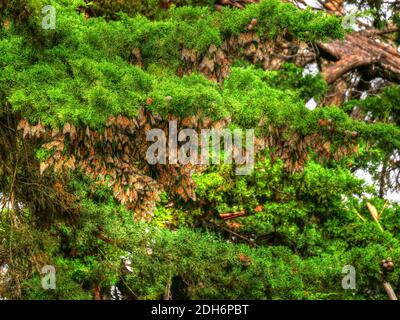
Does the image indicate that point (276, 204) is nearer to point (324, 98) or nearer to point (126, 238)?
point (126, 238)

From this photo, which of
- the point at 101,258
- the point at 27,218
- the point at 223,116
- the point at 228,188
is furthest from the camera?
the point at 228,188

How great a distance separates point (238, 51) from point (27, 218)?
315 cm

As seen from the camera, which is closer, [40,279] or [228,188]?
[40,279]

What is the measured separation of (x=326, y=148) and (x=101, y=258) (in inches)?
166

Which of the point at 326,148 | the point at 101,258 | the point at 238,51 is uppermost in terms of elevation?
the point at 238,51

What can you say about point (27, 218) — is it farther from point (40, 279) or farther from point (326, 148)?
point (326, 148)

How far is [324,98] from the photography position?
17.2m

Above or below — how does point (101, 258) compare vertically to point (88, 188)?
below
